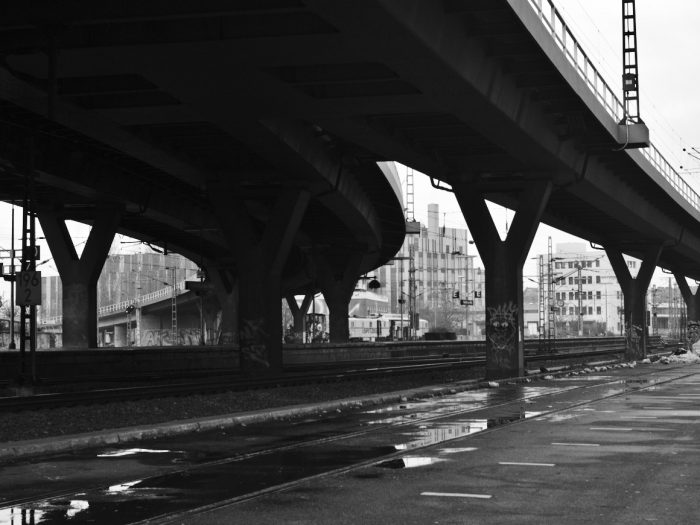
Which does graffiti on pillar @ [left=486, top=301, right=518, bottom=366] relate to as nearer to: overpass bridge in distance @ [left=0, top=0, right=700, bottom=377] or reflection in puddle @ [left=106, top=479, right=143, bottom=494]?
overpass bridge in distance @ [left=0, top=0, right=700, bottom=377]

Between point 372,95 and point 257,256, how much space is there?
12.9 meters

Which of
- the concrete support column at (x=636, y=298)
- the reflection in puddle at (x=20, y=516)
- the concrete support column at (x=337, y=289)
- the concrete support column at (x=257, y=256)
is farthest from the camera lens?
the concrete support column at (x=337, y=289)

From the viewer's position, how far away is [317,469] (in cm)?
1358

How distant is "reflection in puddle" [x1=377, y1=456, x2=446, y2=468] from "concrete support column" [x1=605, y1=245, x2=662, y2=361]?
51.6 metres

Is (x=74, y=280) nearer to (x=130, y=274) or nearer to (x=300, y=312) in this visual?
(x=300, y=312)

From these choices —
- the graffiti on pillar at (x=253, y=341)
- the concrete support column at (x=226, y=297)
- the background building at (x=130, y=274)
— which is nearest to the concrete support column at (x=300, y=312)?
the concrete support column at (x=226, y=297)

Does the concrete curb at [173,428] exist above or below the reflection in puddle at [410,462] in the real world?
above

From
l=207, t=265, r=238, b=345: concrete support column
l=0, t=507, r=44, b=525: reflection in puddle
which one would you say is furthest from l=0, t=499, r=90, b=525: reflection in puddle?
l=207, t=265, r=238, b=345: concrete support column

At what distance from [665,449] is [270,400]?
13409 mm

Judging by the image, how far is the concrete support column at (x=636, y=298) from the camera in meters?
65.2

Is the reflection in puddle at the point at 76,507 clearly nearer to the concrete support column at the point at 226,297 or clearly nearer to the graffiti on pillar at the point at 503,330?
the graffiti on pillar at the point at 503,330

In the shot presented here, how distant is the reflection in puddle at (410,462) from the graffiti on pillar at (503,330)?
26.0 meters

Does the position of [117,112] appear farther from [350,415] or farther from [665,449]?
[665,449]

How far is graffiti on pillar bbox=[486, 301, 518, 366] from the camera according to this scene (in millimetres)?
40406
